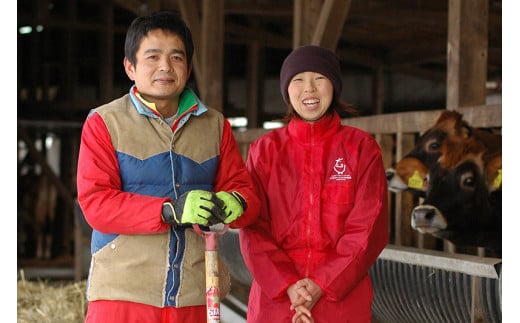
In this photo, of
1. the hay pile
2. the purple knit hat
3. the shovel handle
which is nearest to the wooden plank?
the purple knit hat

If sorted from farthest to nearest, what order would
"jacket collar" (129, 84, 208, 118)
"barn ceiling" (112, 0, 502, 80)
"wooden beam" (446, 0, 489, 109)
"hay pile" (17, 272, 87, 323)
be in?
"barn ceiling" (112, 0, 502, 80), "hay pile" (17, 272, 87, 323), "wooden beam" (446, 0, 489, 109), "jacket collar" (129, 84, 208, 118)

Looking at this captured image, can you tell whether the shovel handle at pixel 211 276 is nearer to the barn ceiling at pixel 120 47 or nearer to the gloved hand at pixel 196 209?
the gloved hand at pixel 196 209

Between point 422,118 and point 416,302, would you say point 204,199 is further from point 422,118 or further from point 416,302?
point 422,118

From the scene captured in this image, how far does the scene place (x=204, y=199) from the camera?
6.47 ft

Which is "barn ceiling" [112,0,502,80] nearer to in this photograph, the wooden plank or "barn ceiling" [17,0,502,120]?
"barn ceiling" [17,0,502,120]

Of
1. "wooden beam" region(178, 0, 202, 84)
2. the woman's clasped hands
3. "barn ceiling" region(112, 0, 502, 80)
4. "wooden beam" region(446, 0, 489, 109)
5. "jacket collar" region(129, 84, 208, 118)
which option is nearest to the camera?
"jacket collar" region(129, 84, 208, 118)

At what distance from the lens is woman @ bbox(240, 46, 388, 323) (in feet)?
7.59

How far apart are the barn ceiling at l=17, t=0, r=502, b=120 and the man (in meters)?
7.06

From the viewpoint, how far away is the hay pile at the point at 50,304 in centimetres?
495

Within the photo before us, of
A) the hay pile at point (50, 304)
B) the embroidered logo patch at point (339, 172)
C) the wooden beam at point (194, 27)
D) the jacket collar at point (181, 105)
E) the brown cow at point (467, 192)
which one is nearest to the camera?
the jacket collar at point (181, 105)

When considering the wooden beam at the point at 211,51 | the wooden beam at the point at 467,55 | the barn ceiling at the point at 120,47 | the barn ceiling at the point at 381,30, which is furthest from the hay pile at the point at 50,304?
the barn ceiling at the point at 120,47

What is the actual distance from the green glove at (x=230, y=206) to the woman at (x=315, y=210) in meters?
0.33

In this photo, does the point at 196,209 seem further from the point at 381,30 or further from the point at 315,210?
the point at 381,30

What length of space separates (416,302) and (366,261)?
1079 millimetres
